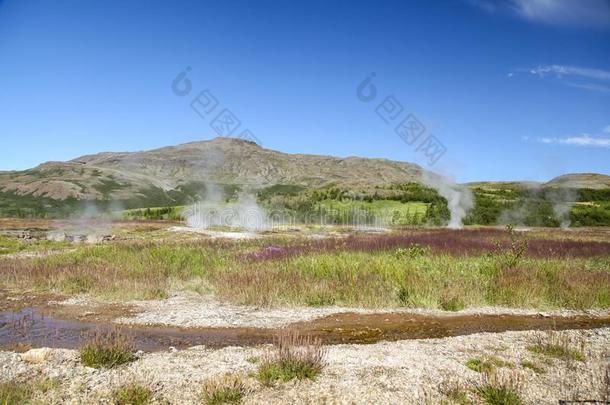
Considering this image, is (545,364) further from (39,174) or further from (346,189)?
(39,174)

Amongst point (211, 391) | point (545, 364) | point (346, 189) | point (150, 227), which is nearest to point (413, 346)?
point (545, 364)

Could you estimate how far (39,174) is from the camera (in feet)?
503

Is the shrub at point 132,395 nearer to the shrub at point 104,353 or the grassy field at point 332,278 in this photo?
the shrub at point 104,353

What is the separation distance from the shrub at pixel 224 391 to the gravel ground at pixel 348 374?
0.17 meters

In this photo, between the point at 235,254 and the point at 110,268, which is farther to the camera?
the point at 235,254

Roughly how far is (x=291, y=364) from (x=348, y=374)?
3.40ft

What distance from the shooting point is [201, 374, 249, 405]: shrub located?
23.2ft

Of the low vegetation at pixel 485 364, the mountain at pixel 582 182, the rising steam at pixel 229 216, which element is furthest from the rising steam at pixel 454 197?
the low vegetation at pixel 485 364

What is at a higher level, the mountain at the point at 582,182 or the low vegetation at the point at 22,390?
the mountain at the point at 582,182

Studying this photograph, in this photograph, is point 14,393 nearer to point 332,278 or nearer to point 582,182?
point 332,278

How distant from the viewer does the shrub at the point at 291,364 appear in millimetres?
7902

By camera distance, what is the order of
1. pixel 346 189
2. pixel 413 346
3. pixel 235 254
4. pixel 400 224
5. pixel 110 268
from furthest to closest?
pixel 346 189 → pixel 400 224 → pixel 235 254 → pixel 110 268 → pixel 413 346

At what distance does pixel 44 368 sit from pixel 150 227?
3714 centimetres

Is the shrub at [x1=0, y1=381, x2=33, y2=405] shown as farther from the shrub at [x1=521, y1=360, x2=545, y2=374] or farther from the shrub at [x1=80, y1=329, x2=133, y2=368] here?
the shrub at [x1=521, y1=360, x2=545, y2=374]
